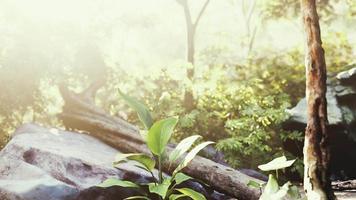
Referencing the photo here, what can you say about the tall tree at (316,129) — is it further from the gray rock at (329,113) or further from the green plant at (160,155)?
the gray rock at (329,113)

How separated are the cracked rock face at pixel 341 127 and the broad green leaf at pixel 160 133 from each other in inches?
201

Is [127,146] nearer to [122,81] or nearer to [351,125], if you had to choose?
[122,81]

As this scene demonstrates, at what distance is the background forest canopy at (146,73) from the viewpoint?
30.5 ft

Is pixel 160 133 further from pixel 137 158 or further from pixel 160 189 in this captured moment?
pixel 160 189


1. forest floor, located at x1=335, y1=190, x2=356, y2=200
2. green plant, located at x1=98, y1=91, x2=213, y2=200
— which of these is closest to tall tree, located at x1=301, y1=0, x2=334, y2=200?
green plant, located at x1=98, y1=91, x2=213, y2=200

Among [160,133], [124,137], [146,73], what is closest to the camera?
[160,133]

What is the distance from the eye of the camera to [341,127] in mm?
9320

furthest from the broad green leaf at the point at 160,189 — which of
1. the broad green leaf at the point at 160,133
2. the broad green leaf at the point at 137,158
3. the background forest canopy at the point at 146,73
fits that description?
the background forest canopy at the point at 146,73

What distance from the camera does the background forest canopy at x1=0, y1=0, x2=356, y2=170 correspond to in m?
9.30

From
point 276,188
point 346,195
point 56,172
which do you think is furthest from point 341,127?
point 56,172

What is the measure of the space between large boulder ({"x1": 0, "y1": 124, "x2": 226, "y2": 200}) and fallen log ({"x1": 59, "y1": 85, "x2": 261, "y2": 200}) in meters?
0.33

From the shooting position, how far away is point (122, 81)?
11.6 meters

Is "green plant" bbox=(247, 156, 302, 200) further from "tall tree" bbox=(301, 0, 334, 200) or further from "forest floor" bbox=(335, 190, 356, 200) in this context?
"forest floor" bbox=(335, 190, 356, 200)

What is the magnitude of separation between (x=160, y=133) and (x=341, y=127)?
5645 millimetres
